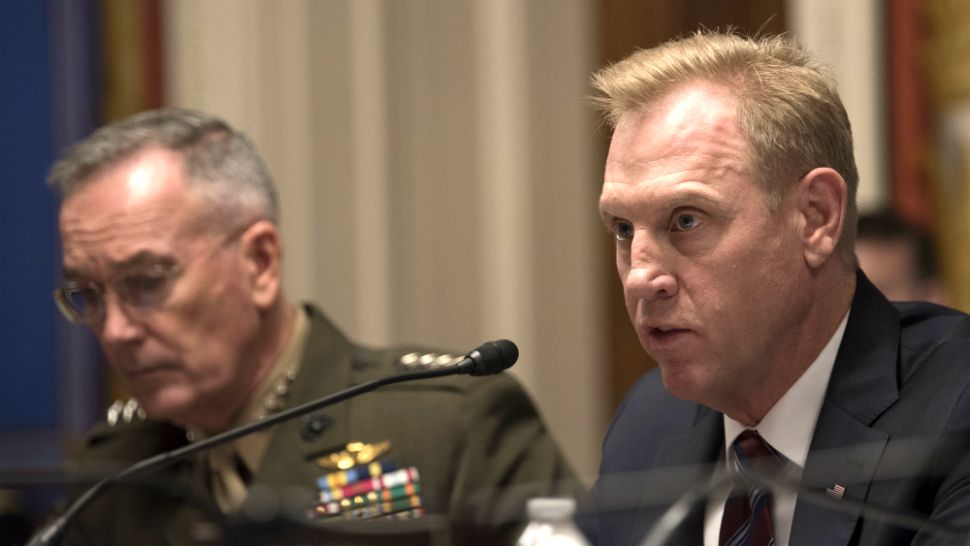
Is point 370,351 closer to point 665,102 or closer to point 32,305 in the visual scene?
point 665,102

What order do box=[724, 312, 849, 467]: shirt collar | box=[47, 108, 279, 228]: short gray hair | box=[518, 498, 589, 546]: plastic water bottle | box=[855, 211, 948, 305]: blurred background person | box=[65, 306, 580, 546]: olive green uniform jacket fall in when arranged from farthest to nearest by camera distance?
1. box=[855, 211, 948, 305]: blurred background person
2. box=[47, 108, 279, 228]: short gray hair
3. box=[65, 306, 580, 546]: olive green uniform jacket
4. box=[724, 312, 849, 467]: shirt collar
5. box=[518, 498, 589, 546]: plastic water bottle

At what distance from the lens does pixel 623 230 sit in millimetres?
2004

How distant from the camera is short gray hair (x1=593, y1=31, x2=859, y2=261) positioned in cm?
195

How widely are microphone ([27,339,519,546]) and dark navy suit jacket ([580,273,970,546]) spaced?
232 mm

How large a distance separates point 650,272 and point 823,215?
269 mm

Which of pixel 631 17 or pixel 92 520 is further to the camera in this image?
pixel 631 17

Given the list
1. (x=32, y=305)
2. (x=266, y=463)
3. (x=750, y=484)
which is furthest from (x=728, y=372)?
(x=32, y=305)

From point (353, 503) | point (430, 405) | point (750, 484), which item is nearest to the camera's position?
point (750, 484)

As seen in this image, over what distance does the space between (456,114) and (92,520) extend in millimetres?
2022

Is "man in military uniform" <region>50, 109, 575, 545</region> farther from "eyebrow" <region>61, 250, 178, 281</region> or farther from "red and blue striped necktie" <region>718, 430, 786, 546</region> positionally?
"red and blue striped necktie" <region>718, 430, 786, 546</region>

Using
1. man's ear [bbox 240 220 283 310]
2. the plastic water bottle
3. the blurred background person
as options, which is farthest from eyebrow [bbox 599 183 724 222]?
the blurred background person

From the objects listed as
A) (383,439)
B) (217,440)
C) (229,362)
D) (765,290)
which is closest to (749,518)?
(765,290)

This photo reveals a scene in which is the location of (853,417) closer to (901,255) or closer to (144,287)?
(144,287)

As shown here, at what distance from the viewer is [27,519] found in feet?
6.19
